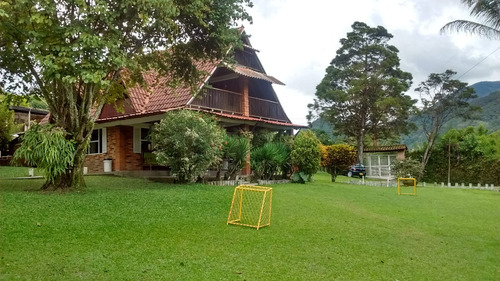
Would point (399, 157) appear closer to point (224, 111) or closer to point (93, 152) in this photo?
point (224, 111)

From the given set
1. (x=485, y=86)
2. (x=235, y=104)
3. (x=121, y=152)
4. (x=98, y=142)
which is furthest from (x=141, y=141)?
(x=485, y=86)

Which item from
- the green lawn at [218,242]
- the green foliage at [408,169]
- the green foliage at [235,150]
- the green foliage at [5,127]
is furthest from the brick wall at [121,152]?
the green foliage at [408,169]

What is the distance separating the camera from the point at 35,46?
26.9ft

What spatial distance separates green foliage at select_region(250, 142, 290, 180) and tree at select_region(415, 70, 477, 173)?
68.2 ft

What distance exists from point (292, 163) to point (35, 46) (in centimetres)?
1156

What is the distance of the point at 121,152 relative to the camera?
16.9m

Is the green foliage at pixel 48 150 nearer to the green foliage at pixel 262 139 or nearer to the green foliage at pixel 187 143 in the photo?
the green foliage at pixel 187 143

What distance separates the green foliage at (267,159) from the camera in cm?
1574

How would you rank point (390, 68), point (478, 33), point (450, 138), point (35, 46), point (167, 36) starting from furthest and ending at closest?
point (390, 68) → point (450, 138) → point (478, 33) → point (167, 36) → point (35, 46)

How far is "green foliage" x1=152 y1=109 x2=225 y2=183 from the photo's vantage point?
12.5m

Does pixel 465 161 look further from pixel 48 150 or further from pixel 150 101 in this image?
pixel 48 150

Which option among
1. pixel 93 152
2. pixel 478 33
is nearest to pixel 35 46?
pixel 93 152

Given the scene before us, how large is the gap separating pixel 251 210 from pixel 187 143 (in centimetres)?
446

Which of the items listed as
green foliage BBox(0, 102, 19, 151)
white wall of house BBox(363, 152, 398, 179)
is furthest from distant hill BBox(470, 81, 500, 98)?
green foliage BBox(0, 102, 19, 151)
